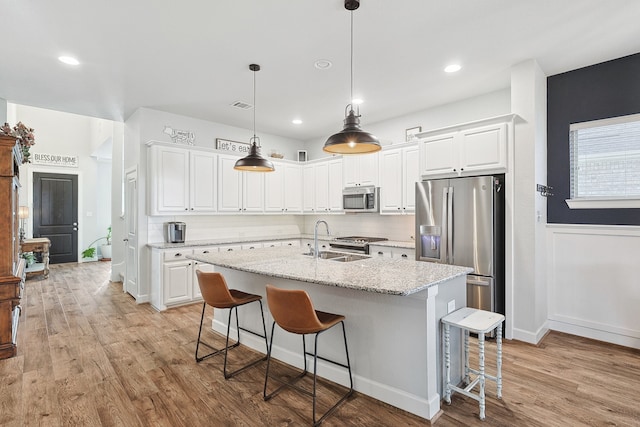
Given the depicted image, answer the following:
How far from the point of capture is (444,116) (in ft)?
15.9

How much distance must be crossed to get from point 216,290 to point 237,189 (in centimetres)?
313

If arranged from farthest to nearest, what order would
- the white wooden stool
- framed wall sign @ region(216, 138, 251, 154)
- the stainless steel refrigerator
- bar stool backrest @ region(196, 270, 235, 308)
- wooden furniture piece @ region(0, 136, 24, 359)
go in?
framed wall sign @ region(216, 138, 251, 154), the stainless steel refrigerator, wooden furniture piece @ region(0, 136, 24, 359), bar stool backrest @ region(196, 270, 235, 308), the white wooden stool

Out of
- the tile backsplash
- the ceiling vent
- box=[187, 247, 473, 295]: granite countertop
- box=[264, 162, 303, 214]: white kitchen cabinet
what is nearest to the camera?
box=[187, 247, 473, 295]: granite countertop

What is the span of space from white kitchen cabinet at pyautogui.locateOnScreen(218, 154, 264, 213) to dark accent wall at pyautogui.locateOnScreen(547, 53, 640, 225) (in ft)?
14.1

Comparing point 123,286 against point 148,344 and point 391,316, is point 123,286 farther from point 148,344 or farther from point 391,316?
point 391,316

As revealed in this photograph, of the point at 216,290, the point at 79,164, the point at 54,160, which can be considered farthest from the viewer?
the point at 79,164

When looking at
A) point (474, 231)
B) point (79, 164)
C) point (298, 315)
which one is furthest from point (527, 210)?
point (79, 164)

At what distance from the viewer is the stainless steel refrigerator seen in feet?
11.7

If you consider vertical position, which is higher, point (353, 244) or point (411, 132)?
point (411, 132)

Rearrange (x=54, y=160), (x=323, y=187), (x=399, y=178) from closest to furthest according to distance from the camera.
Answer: (x=399, y=178) → (x=323, y=187) → (x=54, y=160)

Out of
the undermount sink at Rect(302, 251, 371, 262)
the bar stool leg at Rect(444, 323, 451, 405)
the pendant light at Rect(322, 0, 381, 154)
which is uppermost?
the pendant light at Rect(322, 0, 381, 154)

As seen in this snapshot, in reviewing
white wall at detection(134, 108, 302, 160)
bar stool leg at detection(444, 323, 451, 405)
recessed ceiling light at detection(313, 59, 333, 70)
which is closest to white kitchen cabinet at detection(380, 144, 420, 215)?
recessed ceiling light at detection(313, 59, 333, 70)

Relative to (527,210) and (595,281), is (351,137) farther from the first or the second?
(595,281)

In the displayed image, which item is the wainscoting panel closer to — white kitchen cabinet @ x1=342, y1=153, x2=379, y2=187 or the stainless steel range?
the stainless steel range
